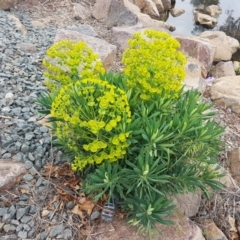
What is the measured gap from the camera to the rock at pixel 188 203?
236 cm

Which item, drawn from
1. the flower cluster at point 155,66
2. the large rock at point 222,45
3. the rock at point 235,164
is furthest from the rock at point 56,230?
the large rock at point 222,45

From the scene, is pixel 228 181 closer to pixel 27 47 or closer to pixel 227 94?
pixel 227 94

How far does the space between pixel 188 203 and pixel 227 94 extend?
2.24 metres

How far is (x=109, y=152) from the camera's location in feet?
6.41

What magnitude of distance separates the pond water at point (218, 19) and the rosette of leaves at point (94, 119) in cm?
643

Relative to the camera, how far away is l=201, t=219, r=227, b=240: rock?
96.7 inches

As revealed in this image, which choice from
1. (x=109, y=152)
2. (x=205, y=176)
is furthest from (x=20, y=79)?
(x=205, y=176)

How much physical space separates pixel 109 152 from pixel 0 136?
3.15 feet

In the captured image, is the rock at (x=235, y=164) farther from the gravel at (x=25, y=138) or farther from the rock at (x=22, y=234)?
the rock at (x=22, y=234)

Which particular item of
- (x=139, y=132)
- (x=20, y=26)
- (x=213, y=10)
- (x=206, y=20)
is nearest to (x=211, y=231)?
(x=139, y=132)

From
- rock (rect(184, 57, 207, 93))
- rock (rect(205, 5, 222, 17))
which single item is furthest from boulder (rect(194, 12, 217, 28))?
rock (rect(184, 57, 207, 93))

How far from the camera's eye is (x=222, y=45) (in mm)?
7168

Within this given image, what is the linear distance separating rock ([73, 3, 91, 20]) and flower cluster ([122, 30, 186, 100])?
12.5 feet

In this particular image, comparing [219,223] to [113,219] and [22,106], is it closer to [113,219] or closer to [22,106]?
[113,219]
